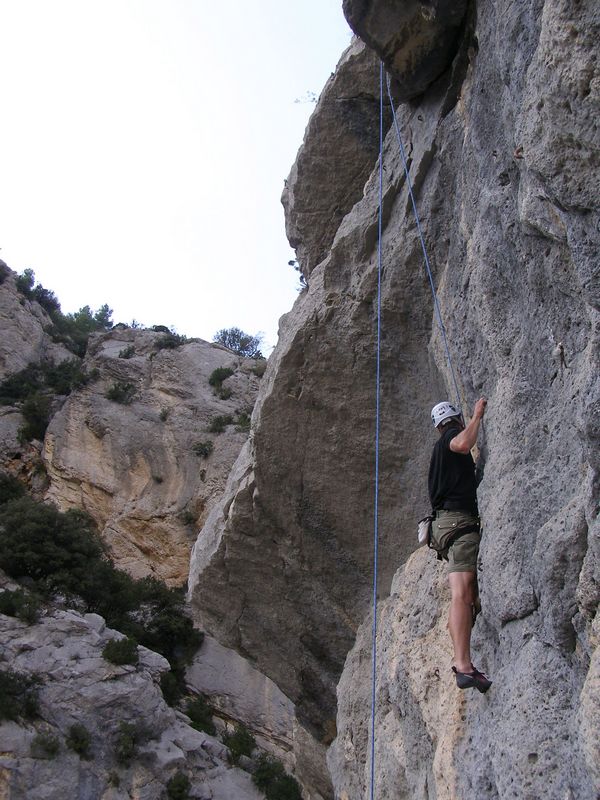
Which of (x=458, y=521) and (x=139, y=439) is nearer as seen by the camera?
(x=458, y=521)

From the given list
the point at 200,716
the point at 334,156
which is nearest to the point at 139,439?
the point at 200,716

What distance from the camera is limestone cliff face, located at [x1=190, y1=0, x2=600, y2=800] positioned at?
12.0 feet

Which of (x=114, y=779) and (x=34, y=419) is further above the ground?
(x=34, y=419)

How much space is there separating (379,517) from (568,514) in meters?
4.30

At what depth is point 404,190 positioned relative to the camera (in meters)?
7.12

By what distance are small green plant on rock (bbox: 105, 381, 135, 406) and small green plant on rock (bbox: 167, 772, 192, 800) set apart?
13238mm

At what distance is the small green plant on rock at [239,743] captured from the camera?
1730 cm

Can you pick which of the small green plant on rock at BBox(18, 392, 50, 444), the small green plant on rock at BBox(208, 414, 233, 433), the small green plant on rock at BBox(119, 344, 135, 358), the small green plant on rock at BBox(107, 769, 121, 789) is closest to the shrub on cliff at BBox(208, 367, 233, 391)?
the small green plant on rock at BBox(208, 414, 233, 433)

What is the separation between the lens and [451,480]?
5.30 metres

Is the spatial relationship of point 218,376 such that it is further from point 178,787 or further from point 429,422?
point 429,422

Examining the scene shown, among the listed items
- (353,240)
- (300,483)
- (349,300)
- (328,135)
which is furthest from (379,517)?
(328,135)

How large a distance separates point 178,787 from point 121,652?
3.00 meters

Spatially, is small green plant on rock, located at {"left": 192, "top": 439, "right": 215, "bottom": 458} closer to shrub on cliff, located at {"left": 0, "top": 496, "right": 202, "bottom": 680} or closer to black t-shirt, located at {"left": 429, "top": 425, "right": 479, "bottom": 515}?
shrub on cliff, located at {"left": 0, "top": 496, "right": 202, "bottom": 680}

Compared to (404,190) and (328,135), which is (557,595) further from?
(328,135)
